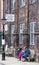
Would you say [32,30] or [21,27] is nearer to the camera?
[32,30]

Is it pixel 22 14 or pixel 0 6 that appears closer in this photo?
pixel 22 14

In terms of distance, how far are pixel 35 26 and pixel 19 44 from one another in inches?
191

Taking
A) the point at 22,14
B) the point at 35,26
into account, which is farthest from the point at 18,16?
the point at 35,26

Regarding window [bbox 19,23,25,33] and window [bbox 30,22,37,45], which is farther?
window [bbox 19,23,25,33]

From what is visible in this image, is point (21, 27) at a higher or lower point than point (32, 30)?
higher

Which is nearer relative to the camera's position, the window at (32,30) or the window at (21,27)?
the window at (32,30)

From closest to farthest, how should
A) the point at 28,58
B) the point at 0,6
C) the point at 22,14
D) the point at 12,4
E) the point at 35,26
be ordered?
1. the point at 28,58
2. the point at 35,26
3. the point at 22,14
4. the point at 12,4
5. the point at 0,6

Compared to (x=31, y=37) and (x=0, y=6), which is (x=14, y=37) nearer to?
(x=31, y=37)

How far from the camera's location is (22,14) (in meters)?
25.9

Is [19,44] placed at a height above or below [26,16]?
below

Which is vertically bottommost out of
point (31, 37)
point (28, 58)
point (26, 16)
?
point (28, 58)

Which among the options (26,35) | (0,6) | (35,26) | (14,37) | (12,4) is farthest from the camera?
(0,6)

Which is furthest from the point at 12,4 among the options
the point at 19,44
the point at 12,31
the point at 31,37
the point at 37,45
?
the point at 37,45

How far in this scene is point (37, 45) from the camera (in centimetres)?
2117
